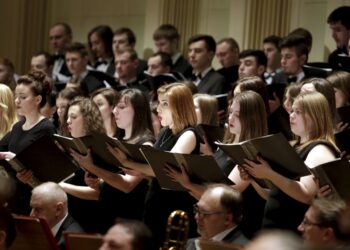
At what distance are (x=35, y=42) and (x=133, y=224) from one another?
23.7ft

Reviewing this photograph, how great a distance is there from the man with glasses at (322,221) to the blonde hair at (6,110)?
137 inches

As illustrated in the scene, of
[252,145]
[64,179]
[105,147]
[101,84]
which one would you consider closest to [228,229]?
[252,145]

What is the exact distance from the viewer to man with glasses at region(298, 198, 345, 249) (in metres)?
3.42

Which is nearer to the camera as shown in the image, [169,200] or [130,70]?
[169,200]

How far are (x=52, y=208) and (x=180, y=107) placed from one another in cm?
99

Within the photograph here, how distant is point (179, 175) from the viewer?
16.1 ft

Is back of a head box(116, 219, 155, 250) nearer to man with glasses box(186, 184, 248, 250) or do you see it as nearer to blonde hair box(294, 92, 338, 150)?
man with glasses box(186, 184, 248, 250)

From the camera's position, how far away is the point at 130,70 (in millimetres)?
8297

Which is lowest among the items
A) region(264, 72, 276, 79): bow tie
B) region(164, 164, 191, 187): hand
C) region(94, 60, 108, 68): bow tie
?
region(164, 164, 191, 187): hand

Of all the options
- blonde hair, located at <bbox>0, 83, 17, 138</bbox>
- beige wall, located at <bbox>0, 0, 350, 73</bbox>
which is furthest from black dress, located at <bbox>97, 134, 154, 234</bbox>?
beige wall, located at <bbox>0, 0, 350, 73</bbox>

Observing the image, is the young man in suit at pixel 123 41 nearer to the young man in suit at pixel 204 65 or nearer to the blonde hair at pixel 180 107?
the young man in suit at pixel 204 65

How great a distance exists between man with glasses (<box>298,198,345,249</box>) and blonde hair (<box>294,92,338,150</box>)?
1101 mm

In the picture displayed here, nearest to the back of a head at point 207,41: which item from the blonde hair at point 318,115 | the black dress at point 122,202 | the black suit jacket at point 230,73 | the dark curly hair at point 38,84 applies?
the black suit jacket at point 230,73

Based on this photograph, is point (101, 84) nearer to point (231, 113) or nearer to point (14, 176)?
point (14, 176)
